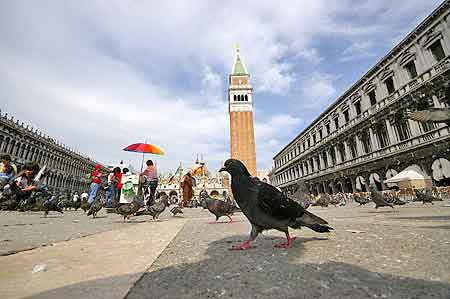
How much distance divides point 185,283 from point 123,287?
334 mm

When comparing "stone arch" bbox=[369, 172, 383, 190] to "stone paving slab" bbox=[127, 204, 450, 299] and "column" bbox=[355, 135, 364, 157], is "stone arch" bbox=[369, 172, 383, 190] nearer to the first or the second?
"column" bbox=[355, 135, 364, 157]

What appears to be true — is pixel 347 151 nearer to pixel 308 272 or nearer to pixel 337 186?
pixel 337 186

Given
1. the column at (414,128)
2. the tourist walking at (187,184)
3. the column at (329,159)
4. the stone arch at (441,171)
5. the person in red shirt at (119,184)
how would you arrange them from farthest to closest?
the column at (329,159) → the column at (414,128) → the tourist walking at (187,184) → the stone arch at (441,171) → the person in red shirt at (119,184)

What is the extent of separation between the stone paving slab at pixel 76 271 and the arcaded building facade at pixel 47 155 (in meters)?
50.5

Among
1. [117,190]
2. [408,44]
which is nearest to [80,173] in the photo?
[117,190]

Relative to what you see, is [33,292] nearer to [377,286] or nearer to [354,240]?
[377,286]

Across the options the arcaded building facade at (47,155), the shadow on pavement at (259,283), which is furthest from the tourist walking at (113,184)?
the arcaded building facade at (47,155)

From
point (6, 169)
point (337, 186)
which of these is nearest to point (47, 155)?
point (6, 169)

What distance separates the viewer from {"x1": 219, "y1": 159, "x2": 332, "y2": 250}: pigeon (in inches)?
87.7

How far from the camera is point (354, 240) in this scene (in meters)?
2.50

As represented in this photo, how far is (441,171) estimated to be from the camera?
16859 mm

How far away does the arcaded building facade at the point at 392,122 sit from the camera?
670 inches

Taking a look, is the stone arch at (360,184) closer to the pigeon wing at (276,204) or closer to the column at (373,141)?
the column at (373,141)

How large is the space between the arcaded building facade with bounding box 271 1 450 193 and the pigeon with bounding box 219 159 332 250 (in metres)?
12.2
